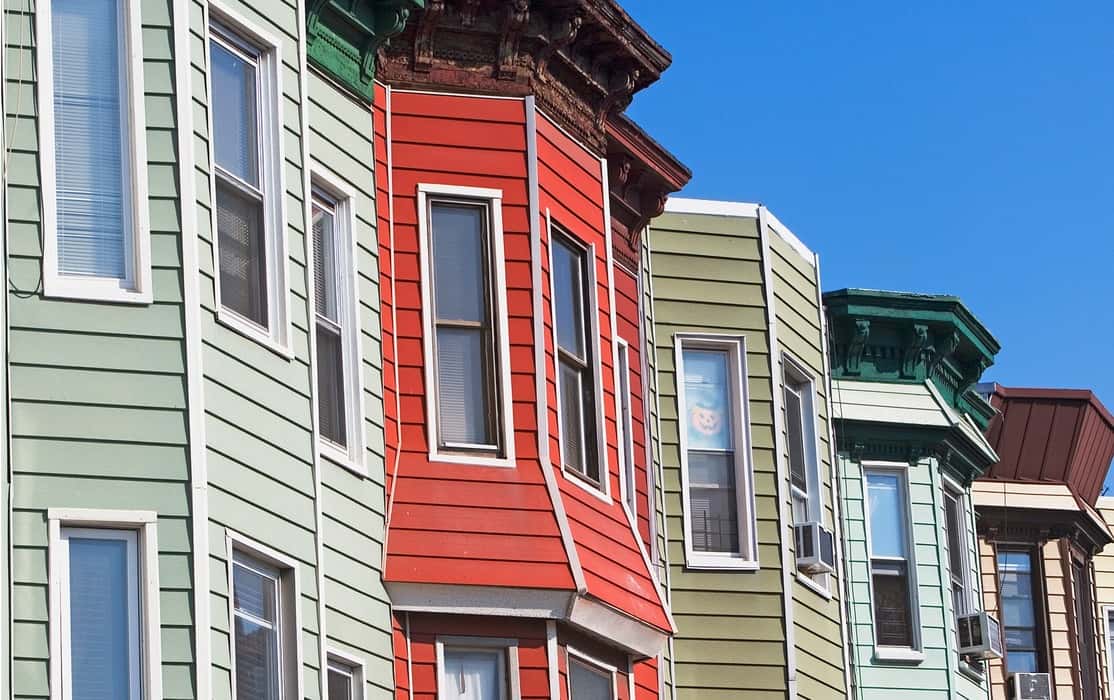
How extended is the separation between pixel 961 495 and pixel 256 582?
15.9 meters

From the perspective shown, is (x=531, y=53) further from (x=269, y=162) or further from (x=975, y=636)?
(x=975, y=636)

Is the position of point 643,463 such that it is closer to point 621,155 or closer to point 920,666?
point 621,155

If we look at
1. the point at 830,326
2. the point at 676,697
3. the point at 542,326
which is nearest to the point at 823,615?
the point at 676,697

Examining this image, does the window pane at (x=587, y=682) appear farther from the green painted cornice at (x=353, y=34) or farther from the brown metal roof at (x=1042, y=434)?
the brown metal roof at (x=1042, y=434)

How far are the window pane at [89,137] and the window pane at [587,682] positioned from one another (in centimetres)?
584

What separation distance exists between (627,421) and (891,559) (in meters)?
6.46

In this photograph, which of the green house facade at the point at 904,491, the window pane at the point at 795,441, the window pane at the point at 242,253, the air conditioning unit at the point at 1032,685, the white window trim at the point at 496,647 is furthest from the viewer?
the air conditioning unit at the point at 1032,685

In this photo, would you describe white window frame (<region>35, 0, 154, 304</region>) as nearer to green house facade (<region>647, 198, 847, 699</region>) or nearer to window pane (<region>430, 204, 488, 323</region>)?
window pane (<region>430, 204, 488, 323</region>)

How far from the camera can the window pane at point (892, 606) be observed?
2795 cm

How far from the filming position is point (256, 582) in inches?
612

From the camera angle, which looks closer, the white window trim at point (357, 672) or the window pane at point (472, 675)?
the white window trim at point (357, 672)

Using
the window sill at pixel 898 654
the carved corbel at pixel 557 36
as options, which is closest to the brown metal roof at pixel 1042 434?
the window sill at pixel 898 654

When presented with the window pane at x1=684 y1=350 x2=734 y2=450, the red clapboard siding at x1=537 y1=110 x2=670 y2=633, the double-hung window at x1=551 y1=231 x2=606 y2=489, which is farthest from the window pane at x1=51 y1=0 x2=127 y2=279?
the window pane at x1=684 y1=350 x2=734 y2=450

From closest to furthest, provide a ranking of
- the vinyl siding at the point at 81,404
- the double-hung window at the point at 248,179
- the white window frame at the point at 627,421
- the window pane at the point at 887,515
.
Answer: the vinyl siding at the point at 81,404 < the double-hung window at the point at 248,179 < the white window frame at the point at 627,421 < the window pane at the point at 887,515
